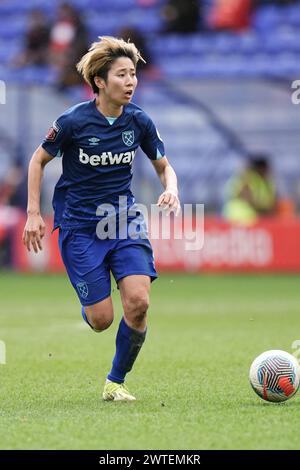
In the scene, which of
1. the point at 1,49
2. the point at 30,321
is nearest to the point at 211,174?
the point at 1,49

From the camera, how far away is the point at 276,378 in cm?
683

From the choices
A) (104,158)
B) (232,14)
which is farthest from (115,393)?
(232,14)

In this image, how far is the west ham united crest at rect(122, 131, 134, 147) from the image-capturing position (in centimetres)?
736

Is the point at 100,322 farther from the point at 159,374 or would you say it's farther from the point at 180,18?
the point at 180,18

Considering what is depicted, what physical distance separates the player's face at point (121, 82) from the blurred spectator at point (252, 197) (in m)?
11.9

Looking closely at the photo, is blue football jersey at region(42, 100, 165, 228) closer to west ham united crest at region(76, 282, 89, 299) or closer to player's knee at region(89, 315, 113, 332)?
west ham united crest at region(76, 282, 89, 299)

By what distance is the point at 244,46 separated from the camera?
2209 centimetres

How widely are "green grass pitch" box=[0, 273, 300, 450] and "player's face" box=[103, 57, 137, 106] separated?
1.89 m

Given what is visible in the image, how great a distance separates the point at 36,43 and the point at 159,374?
1505 centimetres

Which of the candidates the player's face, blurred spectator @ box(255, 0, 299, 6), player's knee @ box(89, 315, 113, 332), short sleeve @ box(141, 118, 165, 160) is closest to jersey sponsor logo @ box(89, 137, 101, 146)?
the player's face

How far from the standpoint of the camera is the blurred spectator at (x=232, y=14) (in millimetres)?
22141

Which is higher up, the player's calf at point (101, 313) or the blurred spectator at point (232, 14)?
the blurred spectator at point (232, 14)

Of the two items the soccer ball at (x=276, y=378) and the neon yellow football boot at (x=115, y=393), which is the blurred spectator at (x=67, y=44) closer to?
the neon yellow football boot at (x=115, y=393)

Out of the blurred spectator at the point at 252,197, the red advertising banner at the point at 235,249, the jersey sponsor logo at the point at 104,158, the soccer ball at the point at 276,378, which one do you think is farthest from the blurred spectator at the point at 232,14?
the soccer ball at the point at 276,378
